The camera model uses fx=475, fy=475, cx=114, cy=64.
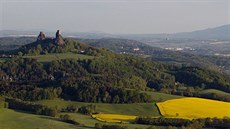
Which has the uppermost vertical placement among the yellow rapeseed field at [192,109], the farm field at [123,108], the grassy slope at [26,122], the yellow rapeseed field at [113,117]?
the grassy slope at [26,122]

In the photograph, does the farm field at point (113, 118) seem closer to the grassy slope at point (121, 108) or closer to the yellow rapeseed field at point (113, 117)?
the yellow rapeseed field at point (113, 117)

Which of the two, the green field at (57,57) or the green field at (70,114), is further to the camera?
the green field at (57,57)

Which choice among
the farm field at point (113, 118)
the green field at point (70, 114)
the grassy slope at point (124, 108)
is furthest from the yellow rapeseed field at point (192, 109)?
the farm field at point (113, 118)

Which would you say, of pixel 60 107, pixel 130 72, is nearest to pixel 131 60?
pixel 130 72

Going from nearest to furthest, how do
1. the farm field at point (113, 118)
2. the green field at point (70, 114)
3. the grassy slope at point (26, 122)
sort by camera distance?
the grassy slope at point (26, 122) → the green field at point (70, 114) → the farm field at point (113, 118)

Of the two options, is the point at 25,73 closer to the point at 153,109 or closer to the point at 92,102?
the point at 92,102

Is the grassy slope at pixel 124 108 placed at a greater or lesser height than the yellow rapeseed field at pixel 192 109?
lesser
